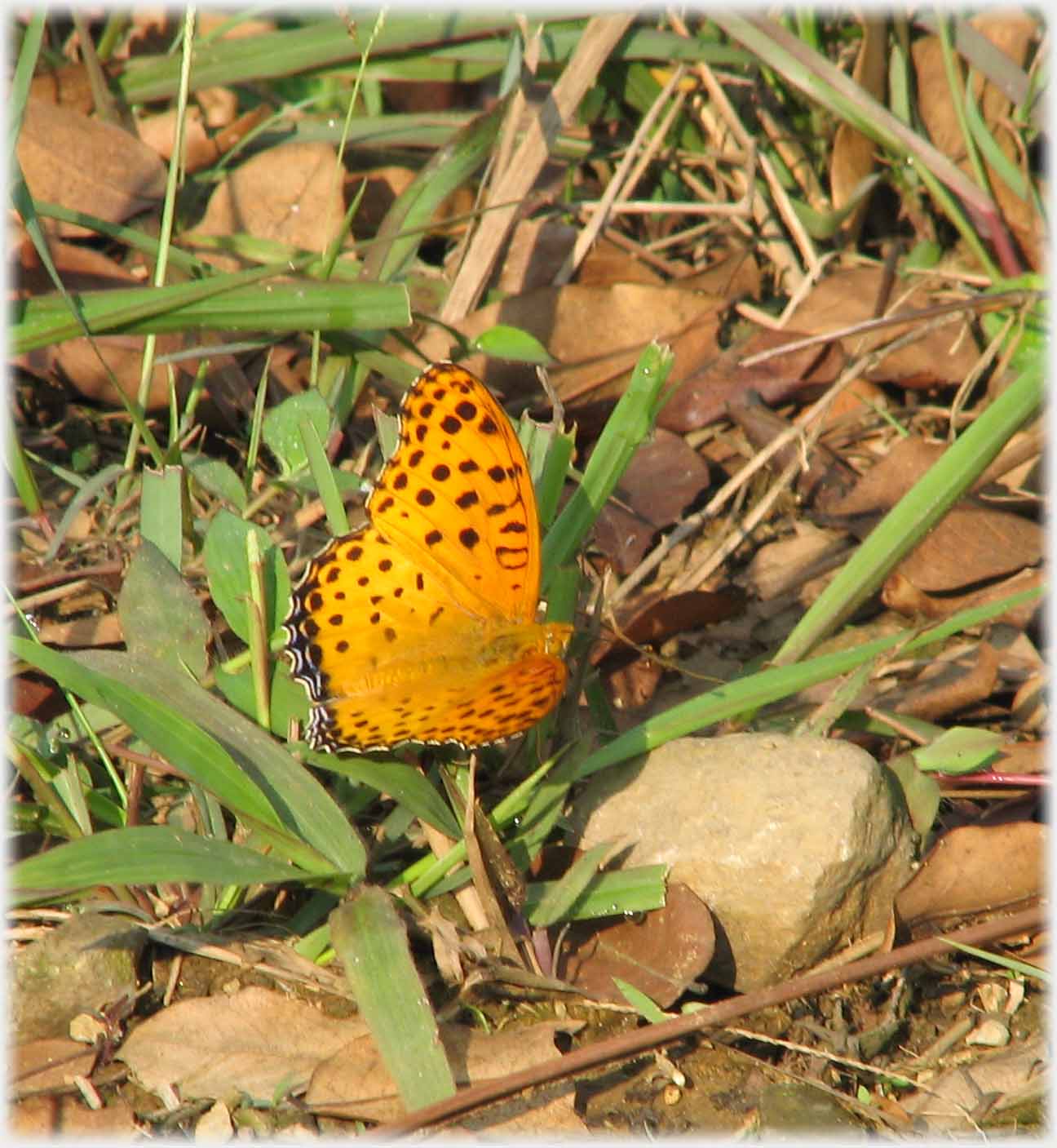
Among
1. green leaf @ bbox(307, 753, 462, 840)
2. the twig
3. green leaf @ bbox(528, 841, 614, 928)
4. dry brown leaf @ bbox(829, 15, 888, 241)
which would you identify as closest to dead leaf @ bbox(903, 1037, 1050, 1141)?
the twig

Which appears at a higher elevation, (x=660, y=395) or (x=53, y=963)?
(x=660, y=395)

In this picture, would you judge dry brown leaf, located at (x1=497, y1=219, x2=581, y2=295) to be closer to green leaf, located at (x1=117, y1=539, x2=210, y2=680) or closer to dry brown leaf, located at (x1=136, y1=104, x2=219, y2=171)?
dry brown leaf, located at (x1=136, y1=104, x2=219, y2=171)

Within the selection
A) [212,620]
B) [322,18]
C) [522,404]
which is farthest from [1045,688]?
[322,18]

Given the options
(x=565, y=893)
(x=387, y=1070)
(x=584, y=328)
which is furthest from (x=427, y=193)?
(x=387, y=1070)

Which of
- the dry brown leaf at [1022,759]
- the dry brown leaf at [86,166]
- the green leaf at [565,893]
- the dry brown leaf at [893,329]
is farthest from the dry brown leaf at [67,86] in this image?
the dry brown leaf at [1022,759]

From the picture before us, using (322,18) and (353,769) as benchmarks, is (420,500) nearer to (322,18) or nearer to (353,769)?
(353,769)

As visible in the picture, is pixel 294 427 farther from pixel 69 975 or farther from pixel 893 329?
pixel 893 329

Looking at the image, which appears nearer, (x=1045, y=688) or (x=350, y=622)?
(x=350, y=622)
